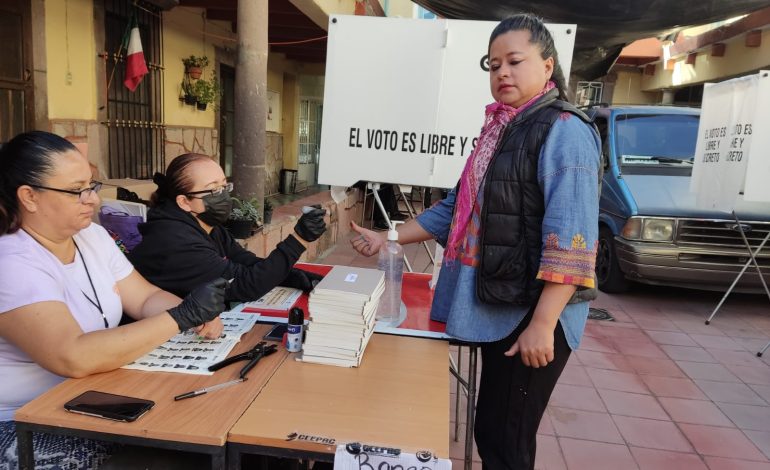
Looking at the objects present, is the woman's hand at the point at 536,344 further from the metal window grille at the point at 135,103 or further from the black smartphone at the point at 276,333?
the metal window grille at the point at 135,103

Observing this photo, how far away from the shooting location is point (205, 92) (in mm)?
7555

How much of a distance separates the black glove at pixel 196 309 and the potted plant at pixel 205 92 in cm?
647

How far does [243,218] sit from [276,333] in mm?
3102

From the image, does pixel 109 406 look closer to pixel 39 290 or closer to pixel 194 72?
pixel 39 290

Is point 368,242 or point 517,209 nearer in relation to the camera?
point 517,209

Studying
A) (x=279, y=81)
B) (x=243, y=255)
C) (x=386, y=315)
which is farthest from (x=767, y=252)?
(x=279, y=81)

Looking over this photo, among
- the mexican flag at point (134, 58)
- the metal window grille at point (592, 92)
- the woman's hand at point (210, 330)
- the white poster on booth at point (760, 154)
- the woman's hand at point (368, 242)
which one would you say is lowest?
the woman's hand at point (210, 330)

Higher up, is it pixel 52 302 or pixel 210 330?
pixel 52 302

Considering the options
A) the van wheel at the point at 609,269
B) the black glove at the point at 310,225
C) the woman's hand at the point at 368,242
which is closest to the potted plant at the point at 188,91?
the van wheel at the point at 609,269

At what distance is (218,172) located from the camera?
2342 mm

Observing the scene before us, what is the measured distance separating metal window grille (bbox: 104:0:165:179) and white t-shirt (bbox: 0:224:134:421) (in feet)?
14.9

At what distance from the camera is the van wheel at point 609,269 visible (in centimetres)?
610

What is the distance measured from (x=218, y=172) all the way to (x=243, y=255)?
20.1 inches

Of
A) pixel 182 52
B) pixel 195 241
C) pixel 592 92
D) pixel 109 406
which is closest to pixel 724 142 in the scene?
pixel 195 241
